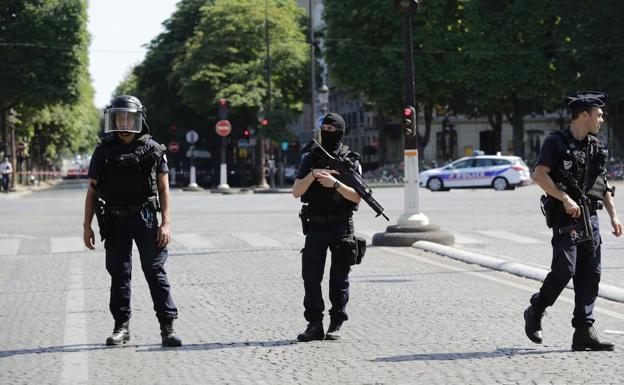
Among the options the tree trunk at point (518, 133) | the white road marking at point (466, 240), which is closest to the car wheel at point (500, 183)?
the tree trunk at point (518, 133)

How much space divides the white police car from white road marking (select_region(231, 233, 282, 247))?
27179 mm

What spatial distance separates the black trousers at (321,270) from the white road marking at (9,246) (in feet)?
35.2

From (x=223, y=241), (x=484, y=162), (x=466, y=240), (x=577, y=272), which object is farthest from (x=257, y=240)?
(x=484, y=162)

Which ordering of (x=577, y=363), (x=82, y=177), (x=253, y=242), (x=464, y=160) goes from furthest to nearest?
(x=82, y=177), (x=464, y=160), (x=253, y=242), (x=577, y=363)

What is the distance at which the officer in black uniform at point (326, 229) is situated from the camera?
8.80 meters

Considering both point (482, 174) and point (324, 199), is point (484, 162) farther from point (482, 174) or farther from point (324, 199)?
point (324, 199)

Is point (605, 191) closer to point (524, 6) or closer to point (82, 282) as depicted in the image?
point (82, 282)

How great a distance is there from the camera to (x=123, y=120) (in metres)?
8.51

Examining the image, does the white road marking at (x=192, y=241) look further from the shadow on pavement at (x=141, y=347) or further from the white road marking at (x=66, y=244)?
the shadow on pavement at (x=141, y=347)

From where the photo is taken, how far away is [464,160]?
49.6 metres

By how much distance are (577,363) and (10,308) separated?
18.7 ft

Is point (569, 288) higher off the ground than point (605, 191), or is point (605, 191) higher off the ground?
point (605, 191)

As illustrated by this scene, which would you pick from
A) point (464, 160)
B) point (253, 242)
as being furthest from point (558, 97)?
point (253, 242)

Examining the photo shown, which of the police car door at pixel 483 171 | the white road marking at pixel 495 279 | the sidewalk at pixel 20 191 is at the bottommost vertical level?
the sidewalk at pixel 20 191
